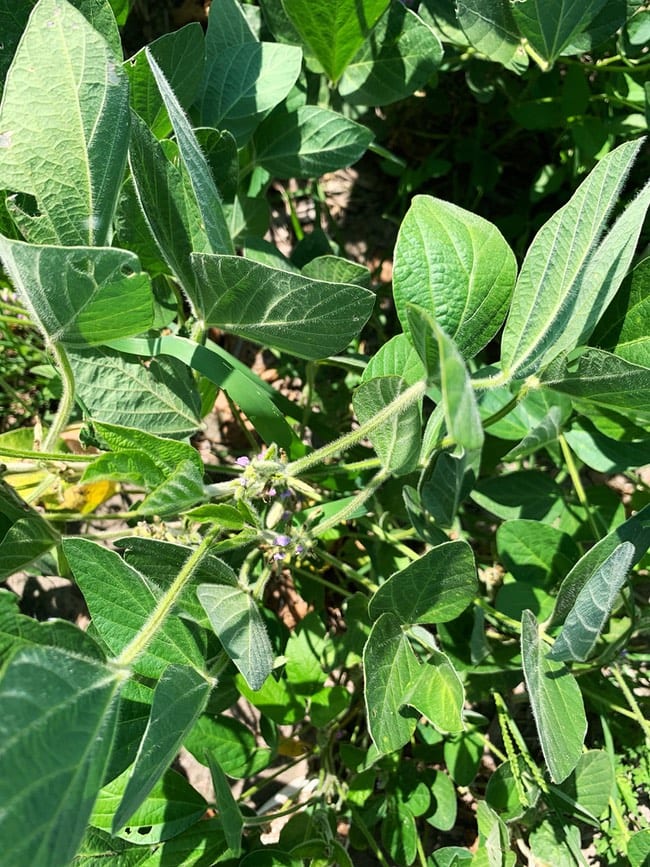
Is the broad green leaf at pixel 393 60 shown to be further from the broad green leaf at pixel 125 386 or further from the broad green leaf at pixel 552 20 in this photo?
the broad green leaf at pixel 125 386

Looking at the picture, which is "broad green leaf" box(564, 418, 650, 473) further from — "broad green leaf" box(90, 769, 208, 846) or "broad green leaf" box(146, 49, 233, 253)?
"broad green leaf" box(90, 769, 208, 846)

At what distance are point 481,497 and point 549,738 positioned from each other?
1.62 feet

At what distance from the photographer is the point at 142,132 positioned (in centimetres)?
83

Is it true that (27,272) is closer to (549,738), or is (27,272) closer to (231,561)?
(231,561)

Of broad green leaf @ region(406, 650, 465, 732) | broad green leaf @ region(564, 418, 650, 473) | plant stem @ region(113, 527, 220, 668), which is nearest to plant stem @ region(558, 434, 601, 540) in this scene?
broad green leaf @ region(564, 418, 650, 473)

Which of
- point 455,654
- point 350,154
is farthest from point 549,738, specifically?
point 350,154

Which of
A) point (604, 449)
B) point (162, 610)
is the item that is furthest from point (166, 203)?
point (604, 449)

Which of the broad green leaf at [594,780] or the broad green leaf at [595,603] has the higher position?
the broad green leaf at [595,603]

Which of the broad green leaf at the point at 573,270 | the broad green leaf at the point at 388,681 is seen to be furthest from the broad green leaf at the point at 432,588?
the broad green leaf at the point at 573,270

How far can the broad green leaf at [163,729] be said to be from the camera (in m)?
0.67

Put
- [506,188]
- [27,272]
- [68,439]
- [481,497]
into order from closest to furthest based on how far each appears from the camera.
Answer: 1. [27,272]
2. [481,497]
3. [68,439]
4. [506,188]

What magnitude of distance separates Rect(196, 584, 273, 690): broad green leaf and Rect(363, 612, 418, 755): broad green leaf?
123mm

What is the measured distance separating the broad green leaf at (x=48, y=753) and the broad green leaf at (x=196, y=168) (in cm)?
46

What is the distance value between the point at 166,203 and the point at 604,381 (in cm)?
53
